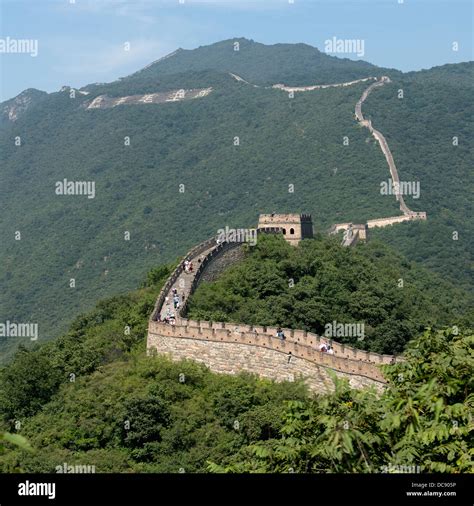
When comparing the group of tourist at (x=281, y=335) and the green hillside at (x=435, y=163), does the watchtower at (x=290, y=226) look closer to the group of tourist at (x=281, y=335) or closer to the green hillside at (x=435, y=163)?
the group of tourist at (x=281, y=335)

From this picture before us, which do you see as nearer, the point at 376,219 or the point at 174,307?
the point at 174,307

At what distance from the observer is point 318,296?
41.5 metres

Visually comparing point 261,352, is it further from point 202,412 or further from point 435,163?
point 435,163

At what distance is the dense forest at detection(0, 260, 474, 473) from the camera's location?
13.6 m

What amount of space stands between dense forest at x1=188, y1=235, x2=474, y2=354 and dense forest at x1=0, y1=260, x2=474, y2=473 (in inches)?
49.7

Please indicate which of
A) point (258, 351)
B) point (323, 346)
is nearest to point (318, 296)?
point (258, 351)

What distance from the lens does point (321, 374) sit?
31219 millimetres

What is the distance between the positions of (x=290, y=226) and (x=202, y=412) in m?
21.4

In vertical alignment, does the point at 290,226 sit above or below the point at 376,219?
above
